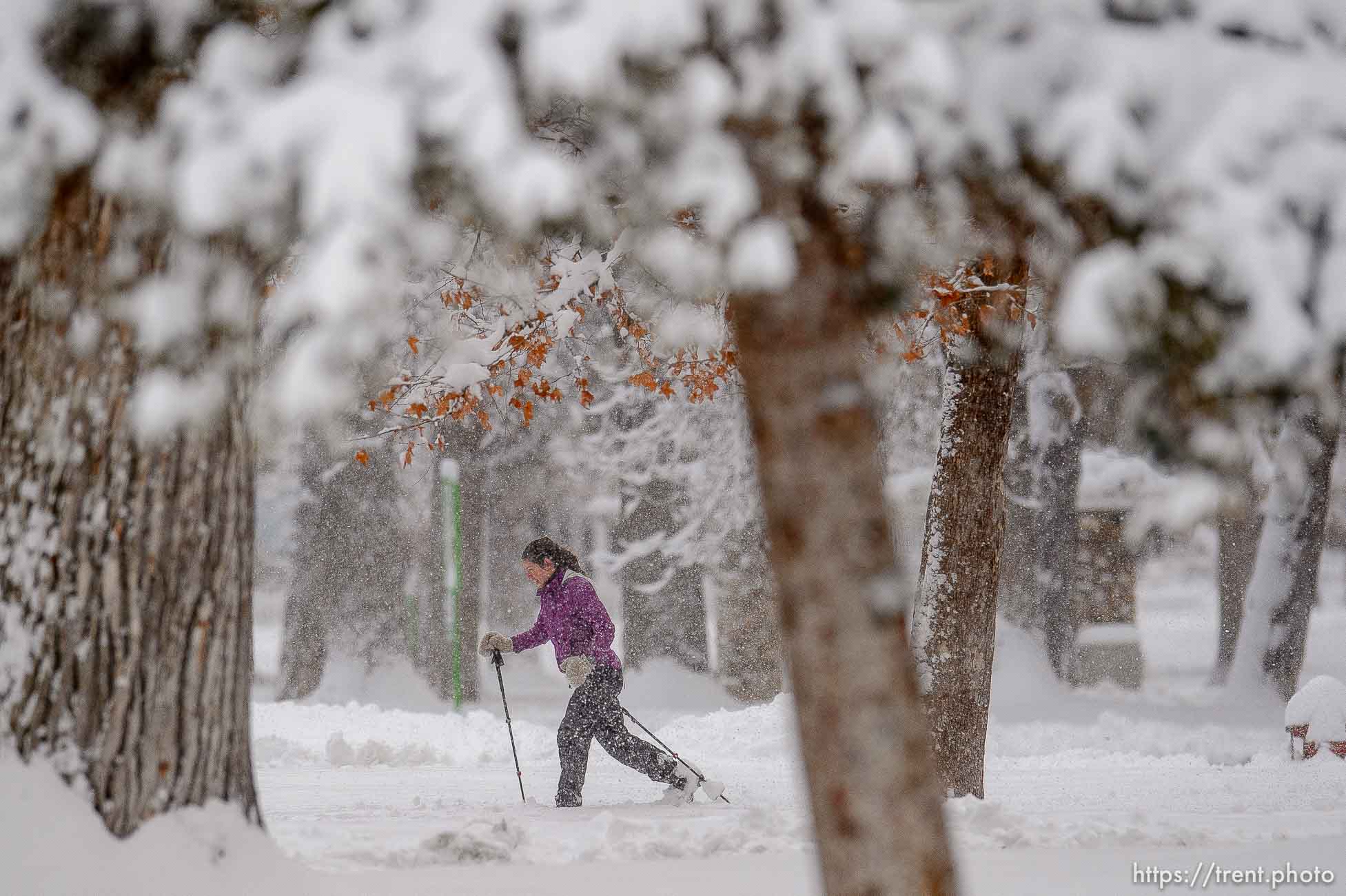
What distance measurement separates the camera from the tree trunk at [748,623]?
17.4 metres

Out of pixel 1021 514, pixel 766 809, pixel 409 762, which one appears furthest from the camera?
pixel 1021 514

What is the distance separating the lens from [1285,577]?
16.5 metres

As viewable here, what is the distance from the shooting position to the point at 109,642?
426cm

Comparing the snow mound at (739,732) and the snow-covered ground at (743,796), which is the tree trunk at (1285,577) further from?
the snow mound at (739,732)

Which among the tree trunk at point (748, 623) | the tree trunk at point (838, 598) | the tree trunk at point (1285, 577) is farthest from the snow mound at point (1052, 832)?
the tree trunk at point (1285, 577)

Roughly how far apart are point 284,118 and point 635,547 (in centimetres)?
1488

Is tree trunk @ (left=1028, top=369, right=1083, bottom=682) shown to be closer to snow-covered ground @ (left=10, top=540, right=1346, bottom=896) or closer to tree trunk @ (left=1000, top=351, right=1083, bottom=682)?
tree trunk @ (left=1000, top=351, right=1083, bottom=682)

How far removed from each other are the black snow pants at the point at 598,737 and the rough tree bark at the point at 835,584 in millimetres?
5177

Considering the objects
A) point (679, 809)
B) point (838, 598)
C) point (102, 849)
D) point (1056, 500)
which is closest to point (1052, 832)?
point (679, 809)

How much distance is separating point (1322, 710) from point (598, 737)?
730cm

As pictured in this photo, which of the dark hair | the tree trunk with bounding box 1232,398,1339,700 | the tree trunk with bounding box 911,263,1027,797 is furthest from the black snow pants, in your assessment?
the tree trunk with bounding box 1232,398,1339,700

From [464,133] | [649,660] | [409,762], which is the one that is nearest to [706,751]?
[409,762]

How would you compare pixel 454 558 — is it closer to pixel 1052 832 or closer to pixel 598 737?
pixel 598 737

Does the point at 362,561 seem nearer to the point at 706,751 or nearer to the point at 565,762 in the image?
the point at 706,751
